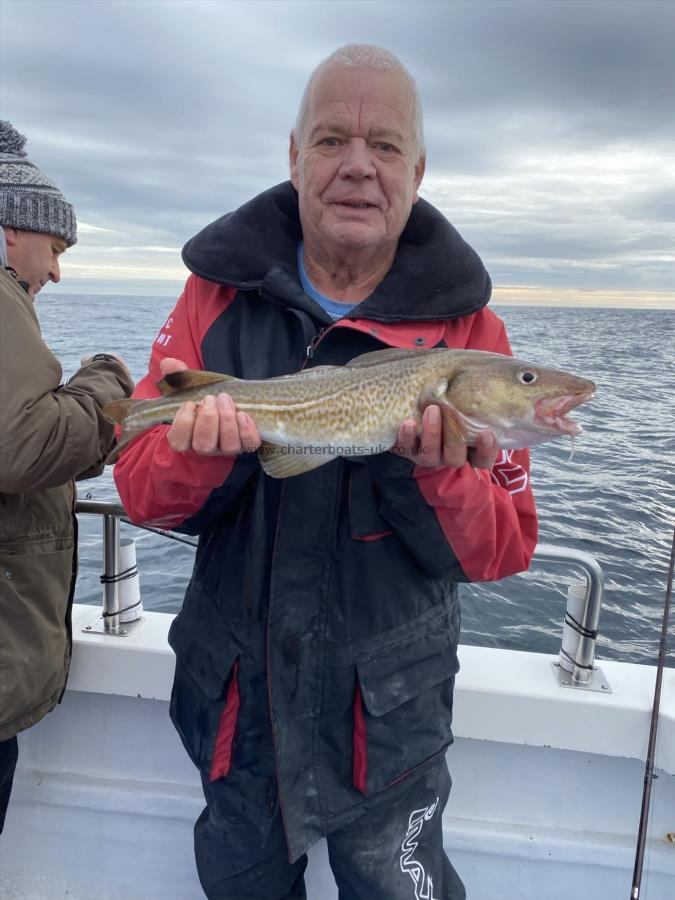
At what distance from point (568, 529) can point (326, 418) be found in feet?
26.5

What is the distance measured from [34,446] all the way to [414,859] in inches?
84.4

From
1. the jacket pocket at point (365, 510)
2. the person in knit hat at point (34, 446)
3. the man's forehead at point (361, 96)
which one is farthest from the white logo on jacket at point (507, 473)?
the person in knit hat at point (34, 446)

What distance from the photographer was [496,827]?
11.8 feet

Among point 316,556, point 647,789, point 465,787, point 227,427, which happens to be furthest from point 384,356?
point 465,787

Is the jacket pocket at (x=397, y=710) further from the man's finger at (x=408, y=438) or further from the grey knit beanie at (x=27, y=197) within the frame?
the grey knit beanie at (x=27, y=197)

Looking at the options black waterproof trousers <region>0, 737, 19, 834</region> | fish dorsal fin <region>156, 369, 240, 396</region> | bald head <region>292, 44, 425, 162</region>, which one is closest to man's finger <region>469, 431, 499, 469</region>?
fish dorsal fin <region>156, 369, 240, 396</region>

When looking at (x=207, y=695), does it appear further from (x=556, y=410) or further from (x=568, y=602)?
(x=568, y=602)

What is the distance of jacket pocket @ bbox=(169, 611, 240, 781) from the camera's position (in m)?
Result: 2.50

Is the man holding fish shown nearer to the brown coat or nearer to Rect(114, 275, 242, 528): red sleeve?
Rect(114, 275, 242, 528): red sleeve

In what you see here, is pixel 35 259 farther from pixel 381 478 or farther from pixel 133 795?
pixel 133 795

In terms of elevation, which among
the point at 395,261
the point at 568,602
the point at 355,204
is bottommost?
the point at 568,602

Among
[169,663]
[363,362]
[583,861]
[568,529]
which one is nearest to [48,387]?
[363,362]

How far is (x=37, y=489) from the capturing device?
2.76 metres

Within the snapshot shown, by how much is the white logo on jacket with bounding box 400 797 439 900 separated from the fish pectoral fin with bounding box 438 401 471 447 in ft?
4.72
